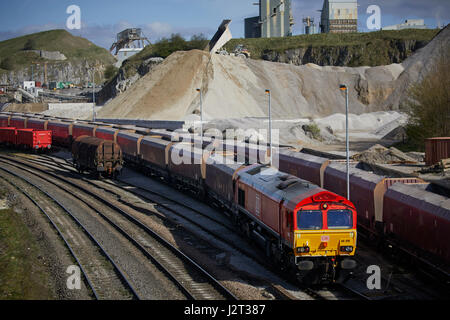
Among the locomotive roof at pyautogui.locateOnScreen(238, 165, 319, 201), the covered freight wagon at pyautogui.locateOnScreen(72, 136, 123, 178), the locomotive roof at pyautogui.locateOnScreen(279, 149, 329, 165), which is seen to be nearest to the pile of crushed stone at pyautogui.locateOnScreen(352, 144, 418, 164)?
the locomotive roof at pyautogui.locateOnScreen(279, 149, 329, 165)

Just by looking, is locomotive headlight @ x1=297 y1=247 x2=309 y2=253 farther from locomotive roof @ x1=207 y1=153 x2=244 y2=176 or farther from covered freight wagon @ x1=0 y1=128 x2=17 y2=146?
covered freight wagon @ x1=0 y1=128 x2=17 y2=146

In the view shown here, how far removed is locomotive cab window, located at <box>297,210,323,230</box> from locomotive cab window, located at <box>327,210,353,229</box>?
33 cm

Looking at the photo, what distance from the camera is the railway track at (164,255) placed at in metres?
16.0

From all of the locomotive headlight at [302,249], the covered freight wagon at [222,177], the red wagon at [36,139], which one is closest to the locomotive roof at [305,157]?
the covered freight wagon at [222,177]

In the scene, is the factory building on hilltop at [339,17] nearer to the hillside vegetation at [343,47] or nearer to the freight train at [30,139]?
the hillside vegetation at [343,47]

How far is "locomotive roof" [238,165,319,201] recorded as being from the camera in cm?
1658

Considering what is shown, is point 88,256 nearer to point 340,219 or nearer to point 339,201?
point 340,219

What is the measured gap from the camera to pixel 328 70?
104125 millimetres

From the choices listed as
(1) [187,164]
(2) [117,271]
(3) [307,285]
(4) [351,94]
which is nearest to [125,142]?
(1) [187,164]

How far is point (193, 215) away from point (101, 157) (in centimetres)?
1355
